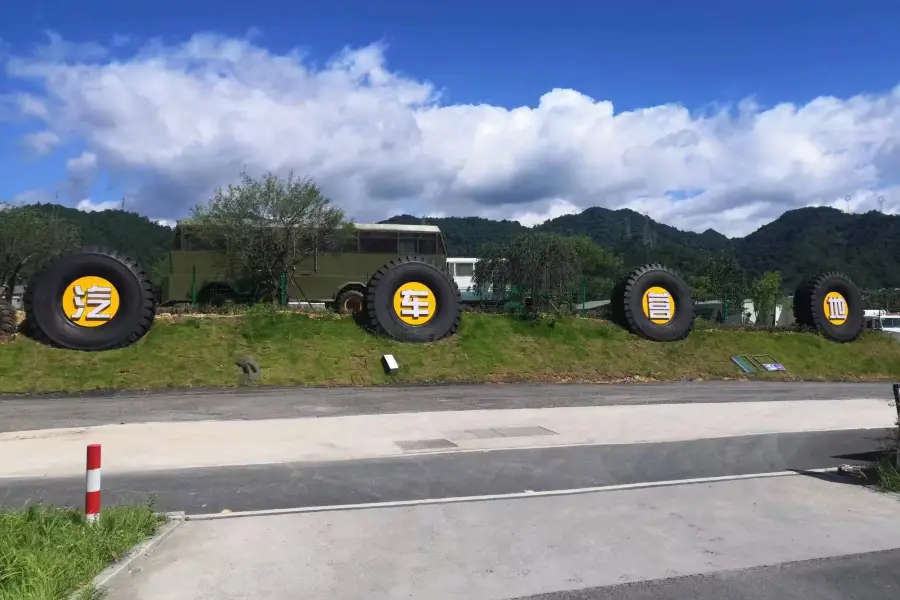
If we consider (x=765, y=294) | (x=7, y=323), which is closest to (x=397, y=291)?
(x=7, y=323)

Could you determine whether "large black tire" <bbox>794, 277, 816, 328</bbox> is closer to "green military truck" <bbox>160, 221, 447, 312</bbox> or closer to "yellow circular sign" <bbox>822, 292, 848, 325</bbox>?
"yellow circular sign" <bbox>822, 292, 848, 325</bbox>

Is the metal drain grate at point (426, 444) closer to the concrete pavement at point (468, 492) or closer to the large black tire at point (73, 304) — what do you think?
the concrete pavement at point (468, 492)

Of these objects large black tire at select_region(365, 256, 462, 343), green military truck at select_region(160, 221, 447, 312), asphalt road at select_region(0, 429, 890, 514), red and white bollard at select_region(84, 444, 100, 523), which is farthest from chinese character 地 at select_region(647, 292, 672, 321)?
red and white bollard at select_region(84, 444, 100, 523)

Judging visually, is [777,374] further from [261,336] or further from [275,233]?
[275,233]

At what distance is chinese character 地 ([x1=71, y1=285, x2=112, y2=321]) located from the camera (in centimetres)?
1583

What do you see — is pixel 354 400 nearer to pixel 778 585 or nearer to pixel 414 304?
pixel 414 304

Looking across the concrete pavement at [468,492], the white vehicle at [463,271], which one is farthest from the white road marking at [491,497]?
the white vehicle at [463,271]

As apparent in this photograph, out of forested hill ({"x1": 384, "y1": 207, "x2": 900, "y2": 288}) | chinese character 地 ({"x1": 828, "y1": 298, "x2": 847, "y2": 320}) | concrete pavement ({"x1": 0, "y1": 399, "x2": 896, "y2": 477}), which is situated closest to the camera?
concrete pavement ({"x1": 0, "y1": 399, "x2": 896, "y2": 477})

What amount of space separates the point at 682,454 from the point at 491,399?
5.72 meters

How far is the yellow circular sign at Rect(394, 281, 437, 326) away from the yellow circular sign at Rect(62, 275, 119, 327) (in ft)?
23.3

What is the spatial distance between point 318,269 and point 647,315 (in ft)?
35.6

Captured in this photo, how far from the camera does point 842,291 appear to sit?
23578 mm

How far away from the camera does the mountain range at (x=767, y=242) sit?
83.7m

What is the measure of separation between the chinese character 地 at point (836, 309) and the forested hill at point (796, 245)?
63.3m
